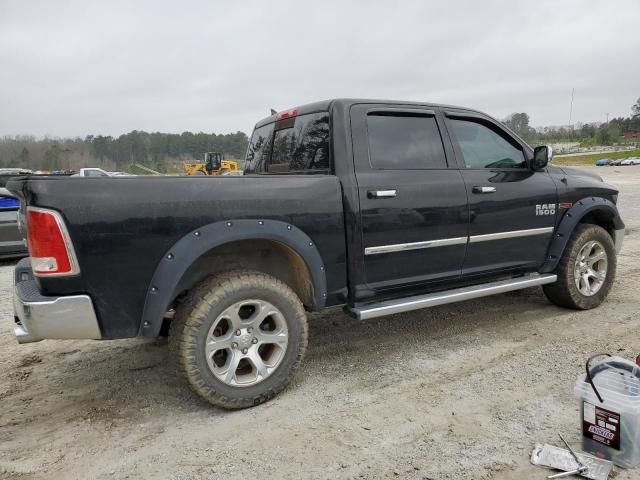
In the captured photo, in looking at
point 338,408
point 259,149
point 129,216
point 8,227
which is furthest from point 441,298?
point 8,227

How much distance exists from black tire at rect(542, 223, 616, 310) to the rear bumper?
396cm

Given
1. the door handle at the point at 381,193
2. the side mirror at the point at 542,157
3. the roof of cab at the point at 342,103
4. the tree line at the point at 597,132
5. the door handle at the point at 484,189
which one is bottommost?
the door handle at the point at 484,189

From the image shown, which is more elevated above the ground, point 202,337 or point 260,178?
point 260,178

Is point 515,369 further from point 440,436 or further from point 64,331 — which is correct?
point 64,331

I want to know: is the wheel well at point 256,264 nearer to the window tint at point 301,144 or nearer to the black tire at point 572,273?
the window tint at point 301,144

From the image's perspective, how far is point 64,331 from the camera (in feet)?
8.16

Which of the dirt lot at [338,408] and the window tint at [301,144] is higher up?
the window tint at [301,144]

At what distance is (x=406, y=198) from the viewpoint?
3371mm

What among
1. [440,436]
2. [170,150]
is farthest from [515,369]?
[170,150]

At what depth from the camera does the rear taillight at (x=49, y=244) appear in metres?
2.38

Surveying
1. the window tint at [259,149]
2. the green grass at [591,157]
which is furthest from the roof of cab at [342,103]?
the green grass at [591,157]

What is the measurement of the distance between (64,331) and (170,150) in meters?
58.8

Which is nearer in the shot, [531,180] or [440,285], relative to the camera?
[440,285]

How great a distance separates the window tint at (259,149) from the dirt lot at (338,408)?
1.61 m
